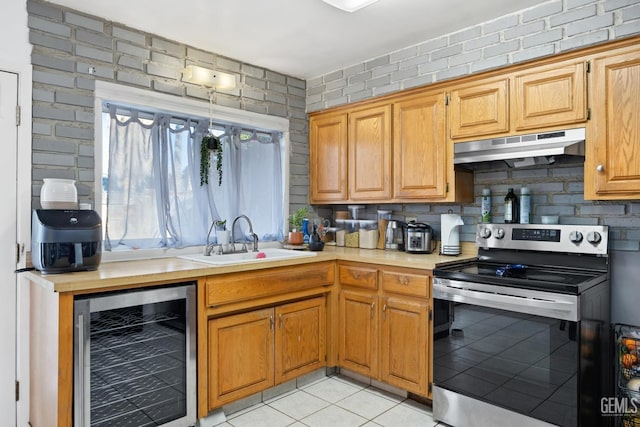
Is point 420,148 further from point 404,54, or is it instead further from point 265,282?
point 265,282

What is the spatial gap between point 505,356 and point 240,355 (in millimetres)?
1521

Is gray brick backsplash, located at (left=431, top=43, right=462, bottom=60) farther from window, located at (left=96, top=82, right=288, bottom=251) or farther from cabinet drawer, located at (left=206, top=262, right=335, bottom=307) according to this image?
cabinet drawer, located at (left=206, top=262, right=335, bottom=307)

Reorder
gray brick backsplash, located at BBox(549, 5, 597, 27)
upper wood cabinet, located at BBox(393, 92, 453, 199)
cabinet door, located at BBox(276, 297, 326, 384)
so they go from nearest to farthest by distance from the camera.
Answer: gray brick backsplash, located at BBox(549, 5, 597, 27) → cabinet door, located at BBox(276, 297, 326, 384) → upper wood cabinet, located at BBox(393, 92, 453, 199)

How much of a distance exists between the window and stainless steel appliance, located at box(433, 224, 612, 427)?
1707mm

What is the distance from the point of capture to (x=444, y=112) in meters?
2.86

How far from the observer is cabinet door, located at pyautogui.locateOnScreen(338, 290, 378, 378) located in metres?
2.87

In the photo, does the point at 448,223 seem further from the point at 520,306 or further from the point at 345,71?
Answer: the point at 345,71

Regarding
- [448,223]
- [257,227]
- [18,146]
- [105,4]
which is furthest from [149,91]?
[448,223]

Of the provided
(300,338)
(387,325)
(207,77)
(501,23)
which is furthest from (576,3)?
(300,338)

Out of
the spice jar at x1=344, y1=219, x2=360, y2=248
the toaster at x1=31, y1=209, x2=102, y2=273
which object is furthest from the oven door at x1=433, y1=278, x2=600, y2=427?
the toaster at x1=31, y1=209, x2=102, y2=273

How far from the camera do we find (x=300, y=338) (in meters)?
2.90

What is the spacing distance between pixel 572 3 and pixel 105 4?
265cm

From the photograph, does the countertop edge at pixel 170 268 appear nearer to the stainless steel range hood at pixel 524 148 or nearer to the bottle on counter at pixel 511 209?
the bottle on counter at pixel 511 209

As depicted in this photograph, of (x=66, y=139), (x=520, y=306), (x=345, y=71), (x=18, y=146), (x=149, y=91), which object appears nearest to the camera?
(x=520, y=306)
